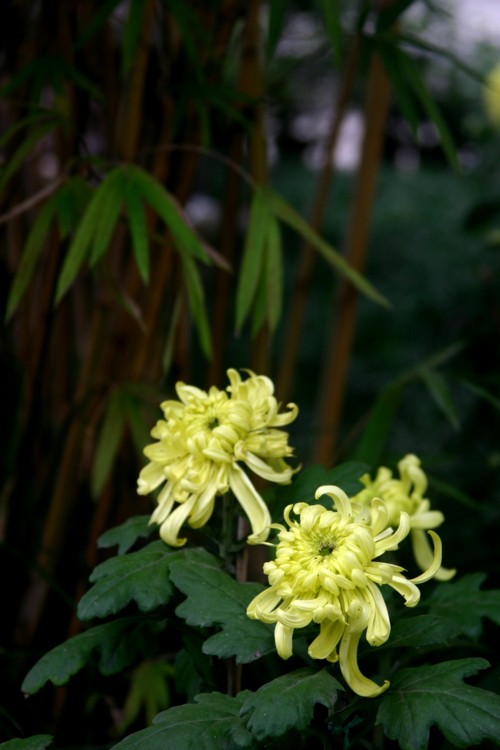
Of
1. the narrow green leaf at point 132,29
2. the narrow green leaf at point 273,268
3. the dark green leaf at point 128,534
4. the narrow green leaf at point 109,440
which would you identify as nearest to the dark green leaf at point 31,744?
the dark green leaf at point 128,534

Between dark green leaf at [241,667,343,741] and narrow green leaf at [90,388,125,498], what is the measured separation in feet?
1.42

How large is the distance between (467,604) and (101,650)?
0.30 meters

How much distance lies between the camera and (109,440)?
0.96m

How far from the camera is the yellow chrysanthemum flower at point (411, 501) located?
2.42ft

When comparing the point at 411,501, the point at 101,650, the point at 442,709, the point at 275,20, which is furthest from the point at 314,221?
the point at 442,709

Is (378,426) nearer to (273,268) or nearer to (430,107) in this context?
(273,268)

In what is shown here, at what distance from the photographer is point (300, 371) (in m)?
2.24

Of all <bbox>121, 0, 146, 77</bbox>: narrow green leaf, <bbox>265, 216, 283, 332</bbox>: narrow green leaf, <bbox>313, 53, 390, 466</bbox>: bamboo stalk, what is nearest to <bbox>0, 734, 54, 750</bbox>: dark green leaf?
<bbox>265, 216, 283, 332</bbox>: narrow green leaf

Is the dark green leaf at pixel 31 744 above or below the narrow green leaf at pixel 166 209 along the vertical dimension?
below

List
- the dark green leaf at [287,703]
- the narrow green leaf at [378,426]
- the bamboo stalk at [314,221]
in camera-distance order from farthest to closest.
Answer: the bamboo stalk at [314,221]
the narrow green leaf at [378,426]
the dark green leaf at [287,703]

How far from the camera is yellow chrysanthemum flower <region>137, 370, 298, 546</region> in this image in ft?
2.13

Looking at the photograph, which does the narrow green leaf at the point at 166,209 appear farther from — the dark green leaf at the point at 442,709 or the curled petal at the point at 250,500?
the dark green leaf at the point at 442,709

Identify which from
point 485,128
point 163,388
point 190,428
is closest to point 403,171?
point 485,128

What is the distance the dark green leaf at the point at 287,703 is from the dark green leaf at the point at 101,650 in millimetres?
156
